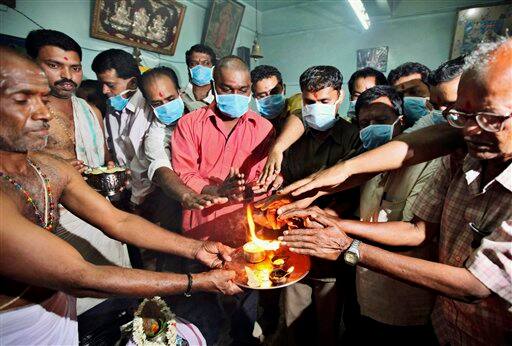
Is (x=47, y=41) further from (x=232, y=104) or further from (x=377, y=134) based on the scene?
(x=377, y=134)

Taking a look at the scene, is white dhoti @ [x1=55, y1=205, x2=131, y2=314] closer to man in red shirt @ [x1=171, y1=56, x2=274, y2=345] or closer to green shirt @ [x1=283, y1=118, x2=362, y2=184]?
man in red shirt @ [x1=171, y1=56, x2=274, y2=345]

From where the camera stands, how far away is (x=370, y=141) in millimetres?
2854

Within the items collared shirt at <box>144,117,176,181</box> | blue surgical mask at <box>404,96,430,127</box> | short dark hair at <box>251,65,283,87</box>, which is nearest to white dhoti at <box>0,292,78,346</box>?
collared shirt at <box>144,117,176,181</box>

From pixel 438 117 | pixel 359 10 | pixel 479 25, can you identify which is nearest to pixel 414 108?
pixel 438 117

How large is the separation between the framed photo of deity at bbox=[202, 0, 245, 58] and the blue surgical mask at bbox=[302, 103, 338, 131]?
8463 millimetres

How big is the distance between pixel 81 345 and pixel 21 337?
632 mm

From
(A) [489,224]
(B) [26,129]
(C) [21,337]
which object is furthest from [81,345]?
(A) [489,224]

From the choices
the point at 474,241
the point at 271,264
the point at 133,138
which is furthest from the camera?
the point at 133,138

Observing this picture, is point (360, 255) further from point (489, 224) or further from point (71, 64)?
point (71, 64)

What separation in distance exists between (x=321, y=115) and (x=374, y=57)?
954 cm

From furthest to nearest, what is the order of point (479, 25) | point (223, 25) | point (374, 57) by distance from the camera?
point (374, 57) < point (223, 25) < point (479, 25)

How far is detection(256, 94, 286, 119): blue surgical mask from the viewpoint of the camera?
4.32 meters

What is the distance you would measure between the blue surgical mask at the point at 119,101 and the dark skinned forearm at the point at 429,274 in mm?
3927

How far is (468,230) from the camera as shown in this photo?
180 cm
